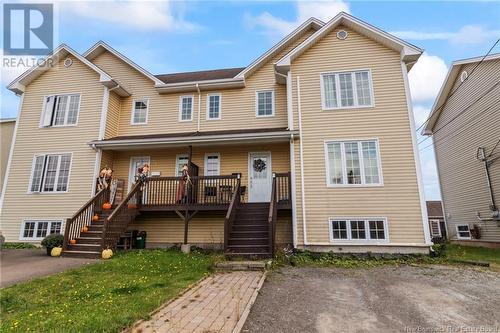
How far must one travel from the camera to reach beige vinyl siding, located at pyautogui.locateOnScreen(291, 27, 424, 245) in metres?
10.2

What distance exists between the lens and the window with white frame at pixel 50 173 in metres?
13.0

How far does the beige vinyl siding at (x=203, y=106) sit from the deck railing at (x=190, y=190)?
3.00 metres

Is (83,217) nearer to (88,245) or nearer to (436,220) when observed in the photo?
(88,245)

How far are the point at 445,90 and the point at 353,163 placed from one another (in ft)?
34.2

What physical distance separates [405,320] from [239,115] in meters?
10.9

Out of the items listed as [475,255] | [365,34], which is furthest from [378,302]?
[365,34]

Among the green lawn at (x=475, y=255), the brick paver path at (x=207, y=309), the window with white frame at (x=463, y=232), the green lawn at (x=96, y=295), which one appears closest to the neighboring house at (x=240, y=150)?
the green lawn at (x=475, y=255)

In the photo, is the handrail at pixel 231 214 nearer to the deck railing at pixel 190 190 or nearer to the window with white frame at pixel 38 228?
the deck railing at pixel 190 190

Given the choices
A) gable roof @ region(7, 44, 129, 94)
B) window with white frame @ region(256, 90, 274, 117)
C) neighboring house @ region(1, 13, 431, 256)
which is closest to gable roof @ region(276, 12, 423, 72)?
neighboring house @ region(1, 13, 431, 256)

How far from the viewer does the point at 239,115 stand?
13.7m

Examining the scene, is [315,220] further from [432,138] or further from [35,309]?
[432,138]

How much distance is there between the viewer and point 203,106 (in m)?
14.2

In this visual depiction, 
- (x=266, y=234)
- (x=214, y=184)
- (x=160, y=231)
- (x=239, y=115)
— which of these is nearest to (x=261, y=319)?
(x=266, y=234)

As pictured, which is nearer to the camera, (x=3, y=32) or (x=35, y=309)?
(x=35, y=309)
